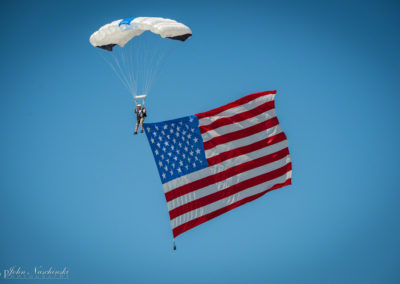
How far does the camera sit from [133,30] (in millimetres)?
24547

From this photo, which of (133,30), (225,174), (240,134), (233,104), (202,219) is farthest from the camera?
(233,104)

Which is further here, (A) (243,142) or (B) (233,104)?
(B) (233,104)

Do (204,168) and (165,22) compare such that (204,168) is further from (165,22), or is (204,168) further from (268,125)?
(165,22)

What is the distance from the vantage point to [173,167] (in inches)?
979

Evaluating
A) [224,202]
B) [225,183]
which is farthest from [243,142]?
[224,202]

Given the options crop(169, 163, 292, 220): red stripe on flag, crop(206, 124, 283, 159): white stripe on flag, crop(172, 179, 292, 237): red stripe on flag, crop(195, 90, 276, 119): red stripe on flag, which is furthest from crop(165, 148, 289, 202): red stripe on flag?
crop(195, 90, 276, 119): red stripe on flag

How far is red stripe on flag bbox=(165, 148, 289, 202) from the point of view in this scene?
24734 mm

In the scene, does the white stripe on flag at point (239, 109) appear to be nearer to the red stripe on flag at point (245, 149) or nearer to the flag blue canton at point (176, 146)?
the flag blue canton at point (176, 146)

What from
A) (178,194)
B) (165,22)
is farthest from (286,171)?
(165,22)

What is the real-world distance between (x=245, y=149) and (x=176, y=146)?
3522mm

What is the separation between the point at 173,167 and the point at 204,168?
1.80 m

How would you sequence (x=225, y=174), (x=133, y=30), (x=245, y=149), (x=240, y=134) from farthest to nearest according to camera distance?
(x=240, y=134) < (x=245, y=149) < (x=225, y=174) < (x=133, y=30)

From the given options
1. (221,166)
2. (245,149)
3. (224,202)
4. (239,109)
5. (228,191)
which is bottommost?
(224,202)

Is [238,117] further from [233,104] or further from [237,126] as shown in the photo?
[233,104]
